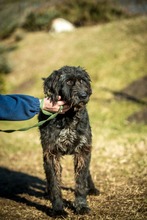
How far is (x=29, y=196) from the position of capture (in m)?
7.89

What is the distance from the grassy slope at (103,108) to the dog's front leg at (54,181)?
28 centimetres

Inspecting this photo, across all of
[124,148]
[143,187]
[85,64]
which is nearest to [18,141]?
[124,148]

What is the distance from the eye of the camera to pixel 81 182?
647cm

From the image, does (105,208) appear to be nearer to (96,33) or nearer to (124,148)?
(124,148)

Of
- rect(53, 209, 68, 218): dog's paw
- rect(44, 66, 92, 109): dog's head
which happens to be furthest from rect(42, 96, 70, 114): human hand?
rect(53, 209, 68, 218): dog's paw

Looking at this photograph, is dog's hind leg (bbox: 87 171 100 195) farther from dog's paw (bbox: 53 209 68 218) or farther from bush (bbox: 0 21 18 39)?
bush (bbox: 0 21 18 39)

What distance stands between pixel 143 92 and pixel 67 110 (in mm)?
13613

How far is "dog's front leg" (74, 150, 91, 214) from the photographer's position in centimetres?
634

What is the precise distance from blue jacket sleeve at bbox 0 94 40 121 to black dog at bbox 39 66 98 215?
0.89m

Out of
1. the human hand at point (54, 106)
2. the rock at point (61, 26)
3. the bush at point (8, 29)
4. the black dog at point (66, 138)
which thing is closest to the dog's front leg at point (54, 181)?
the black dog at point (66, 138)

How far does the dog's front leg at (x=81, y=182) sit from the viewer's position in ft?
20.8

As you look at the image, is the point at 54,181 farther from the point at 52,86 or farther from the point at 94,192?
the point at 52,86

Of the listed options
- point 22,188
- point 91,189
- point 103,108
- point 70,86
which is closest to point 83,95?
point 70,86

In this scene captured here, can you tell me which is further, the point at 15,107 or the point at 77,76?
the point at 77,76
